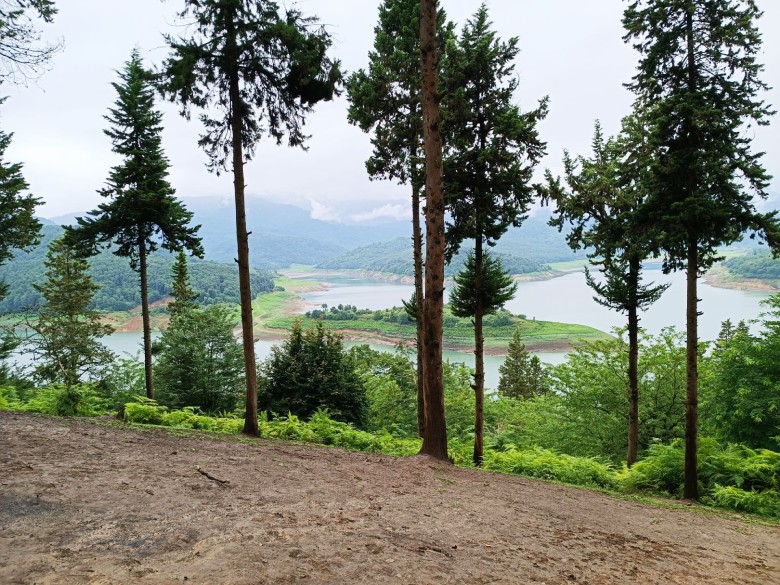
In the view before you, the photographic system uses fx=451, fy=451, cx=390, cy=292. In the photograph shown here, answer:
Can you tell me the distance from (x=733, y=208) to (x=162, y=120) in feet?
54.4

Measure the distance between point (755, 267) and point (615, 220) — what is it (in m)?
71.8

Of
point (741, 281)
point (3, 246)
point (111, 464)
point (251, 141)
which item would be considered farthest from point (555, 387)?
point (741, 281)

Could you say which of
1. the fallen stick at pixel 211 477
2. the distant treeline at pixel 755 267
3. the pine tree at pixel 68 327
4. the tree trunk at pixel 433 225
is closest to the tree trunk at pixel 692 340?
the tree trunk at pixel 433 225

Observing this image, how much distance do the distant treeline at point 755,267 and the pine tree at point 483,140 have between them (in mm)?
64494

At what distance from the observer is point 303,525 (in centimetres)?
416

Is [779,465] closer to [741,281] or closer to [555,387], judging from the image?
[555,387]

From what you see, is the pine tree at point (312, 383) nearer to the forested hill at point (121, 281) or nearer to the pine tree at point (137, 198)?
the pine tree at point (137, 198)

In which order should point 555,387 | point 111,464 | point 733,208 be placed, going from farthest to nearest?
1. point 555,387
2. point 733,208
3. point 111,464

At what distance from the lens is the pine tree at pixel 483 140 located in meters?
10.5

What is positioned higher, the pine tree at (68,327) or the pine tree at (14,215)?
the pine tree at (14,215)

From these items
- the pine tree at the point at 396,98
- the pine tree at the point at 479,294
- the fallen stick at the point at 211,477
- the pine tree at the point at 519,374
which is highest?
the pine tree at the point at 396,98

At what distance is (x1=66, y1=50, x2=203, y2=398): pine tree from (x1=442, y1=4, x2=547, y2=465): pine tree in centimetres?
941

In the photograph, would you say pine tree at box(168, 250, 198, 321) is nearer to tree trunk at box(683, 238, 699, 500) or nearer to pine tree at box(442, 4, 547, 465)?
pine tree at box(442, 4, 547, 465)

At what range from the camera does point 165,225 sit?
15242 millimetres
